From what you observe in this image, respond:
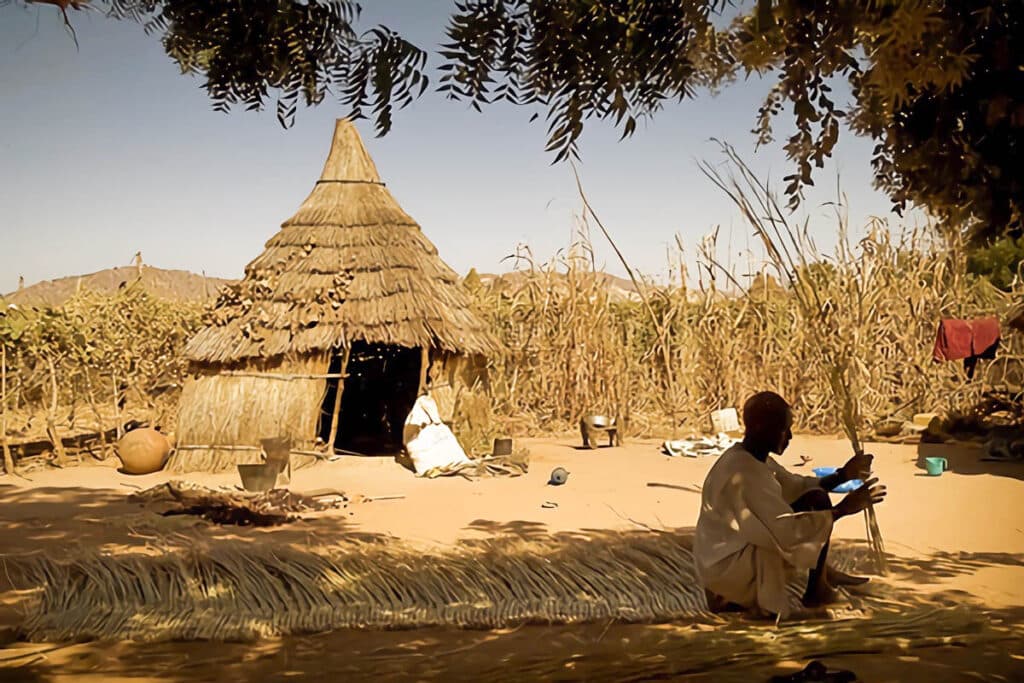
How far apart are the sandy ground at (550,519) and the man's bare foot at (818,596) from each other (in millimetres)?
488

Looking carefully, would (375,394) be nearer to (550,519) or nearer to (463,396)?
(463,396)

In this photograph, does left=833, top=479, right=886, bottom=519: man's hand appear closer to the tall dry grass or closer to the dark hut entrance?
the tall dry grass

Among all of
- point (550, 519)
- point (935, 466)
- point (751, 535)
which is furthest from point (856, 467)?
point (935, 466)

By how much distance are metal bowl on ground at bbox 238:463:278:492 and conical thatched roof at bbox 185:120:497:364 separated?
6.32 feet

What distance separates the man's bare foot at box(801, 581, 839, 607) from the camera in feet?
13.0

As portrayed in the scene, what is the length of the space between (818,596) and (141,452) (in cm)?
735

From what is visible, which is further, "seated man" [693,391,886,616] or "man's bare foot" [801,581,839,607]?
"man's bare foot" [801,581,839,607]

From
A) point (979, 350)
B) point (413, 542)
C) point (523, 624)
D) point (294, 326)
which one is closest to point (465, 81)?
point (523, 624)

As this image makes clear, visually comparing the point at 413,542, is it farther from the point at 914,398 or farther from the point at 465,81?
the point at 914,398

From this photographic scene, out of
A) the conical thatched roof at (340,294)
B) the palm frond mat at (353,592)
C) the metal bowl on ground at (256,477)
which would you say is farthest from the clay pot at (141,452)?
the palm frond mat at (353,592)

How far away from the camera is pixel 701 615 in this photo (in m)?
4.05

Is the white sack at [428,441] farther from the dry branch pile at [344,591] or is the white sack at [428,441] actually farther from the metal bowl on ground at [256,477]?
the dry branch pile at [344,591]

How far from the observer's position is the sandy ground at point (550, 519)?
3.66 m

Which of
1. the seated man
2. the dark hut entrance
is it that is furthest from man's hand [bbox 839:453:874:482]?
the dark hut entrance
